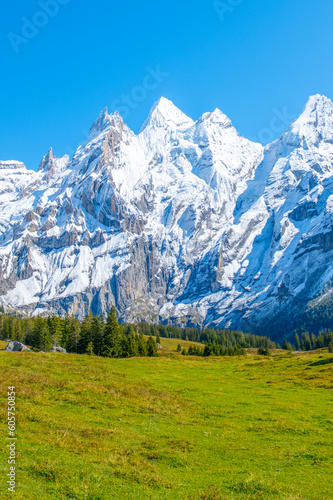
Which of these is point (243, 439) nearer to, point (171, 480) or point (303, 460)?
point (303, 460)

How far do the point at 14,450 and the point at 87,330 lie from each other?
7015 centimetres

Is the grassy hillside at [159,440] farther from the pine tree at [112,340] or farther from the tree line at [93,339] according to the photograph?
the tree line at [93,339]

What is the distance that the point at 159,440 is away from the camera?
2042 cm

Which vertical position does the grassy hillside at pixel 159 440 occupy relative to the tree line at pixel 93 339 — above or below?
below

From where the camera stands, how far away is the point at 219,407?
1188 inches

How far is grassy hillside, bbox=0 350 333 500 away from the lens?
1464cm

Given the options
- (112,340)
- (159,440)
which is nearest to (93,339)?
(112,340)

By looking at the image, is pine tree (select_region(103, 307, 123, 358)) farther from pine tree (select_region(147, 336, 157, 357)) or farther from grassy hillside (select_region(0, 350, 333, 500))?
grassy hillside (select_region(0, 350, 333, 500))

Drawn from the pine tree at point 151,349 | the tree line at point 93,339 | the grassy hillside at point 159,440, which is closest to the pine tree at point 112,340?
the tree line at point 93,339

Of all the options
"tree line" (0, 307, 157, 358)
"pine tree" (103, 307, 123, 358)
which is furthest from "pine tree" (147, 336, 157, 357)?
"pine tree" (103, 307, 123, 358)

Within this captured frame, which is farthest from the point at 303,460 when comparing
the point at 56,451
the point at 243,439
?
the point at 56,451

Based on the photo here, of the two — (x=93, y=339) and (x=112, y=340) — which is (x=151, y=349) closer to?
(x=112, y=340)

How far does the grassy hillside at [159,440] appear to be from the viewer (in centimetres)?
1464

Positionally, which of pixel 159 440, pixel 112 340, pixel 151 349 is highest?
pixel 112 340
